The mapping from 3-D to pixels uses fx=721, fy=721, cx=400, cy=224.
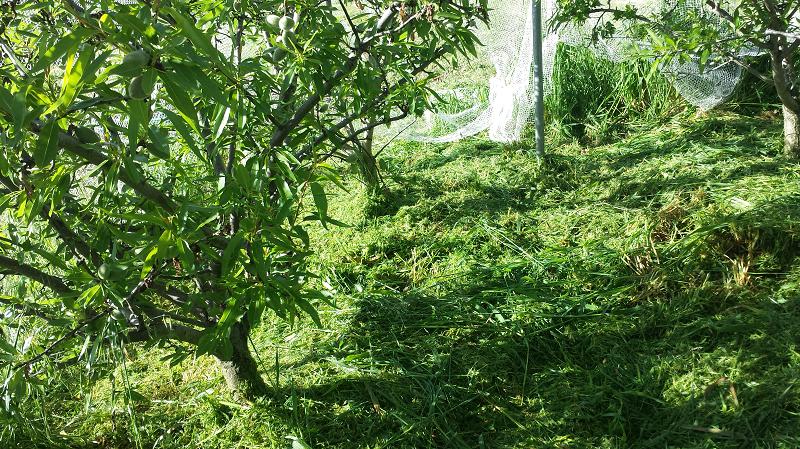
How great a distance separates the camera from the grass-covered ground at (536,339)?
2430 millimetres

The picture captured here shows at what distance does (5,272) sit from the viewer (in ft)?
6.72

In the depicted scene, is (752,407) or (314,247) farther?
(314,247)

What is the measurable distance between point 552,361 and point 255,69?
1.68 metres

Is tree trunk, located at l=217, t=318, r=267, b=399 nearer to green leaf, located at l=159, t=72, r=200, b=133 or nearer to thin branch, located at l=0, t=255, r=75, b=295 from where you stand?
thin branch, located at l=0, t=255, r=75, b=295

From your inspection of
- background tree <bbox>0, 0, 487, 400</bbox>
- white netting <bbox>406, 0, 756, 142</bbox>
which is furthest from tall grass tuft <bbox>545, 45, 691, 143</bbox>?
background tree <bbox>0, 0, 487, 400</bbox>

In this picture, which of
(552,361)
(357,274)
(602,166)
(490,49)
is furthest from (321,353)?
(490,49)

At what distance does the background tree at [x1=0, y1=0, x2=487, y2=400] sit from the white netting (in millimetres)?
2570

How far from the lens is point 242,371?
2592mm

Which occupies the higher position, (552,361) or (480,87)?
(480,87)

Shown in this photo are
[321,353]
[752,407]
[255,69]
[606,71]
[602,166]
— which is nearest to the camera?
[255,69]

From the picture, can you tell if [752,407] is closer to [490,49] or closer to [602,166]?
[602,166]

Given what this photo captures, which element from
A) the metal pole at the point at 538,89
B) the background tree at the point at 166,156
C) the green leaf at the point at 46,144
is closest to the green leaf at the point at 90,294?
the background tree at the point at 166,156

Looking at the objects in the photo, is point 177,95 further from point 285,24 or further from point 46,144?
point 285,24

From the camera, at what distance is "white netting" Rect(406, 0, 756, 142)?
181 inches
